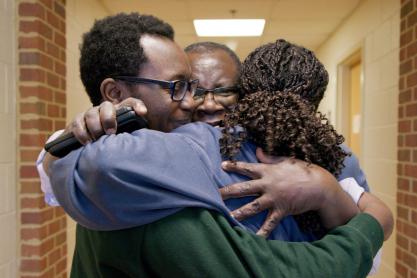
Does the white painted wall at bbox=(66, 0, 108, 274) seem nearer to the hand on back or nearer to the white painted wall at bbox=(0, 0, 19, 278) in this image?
the white painted wall at bbox=(0, 0, 19, 278)

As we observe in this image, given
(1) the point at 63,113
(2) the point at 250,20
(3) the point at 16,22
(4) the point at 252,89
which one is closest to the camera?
(4) the point at 252,89

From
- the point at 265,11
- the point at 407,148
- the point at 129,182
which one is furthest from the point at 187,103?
the point at 265,11

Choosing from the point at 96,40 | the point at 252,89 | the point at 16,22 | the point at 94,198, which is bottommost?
the point at 94,198

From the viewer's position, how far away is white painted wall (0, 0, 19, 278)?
198cm

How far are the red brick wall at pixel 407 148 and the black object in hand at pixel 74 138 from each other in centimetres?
201

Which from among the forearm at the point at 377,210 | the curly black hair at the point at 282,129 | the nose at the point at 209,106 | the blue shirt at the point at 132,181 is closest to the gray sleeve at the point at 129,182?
the blue shirt at the point at 132,181

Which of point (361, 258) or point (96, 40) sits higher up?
point (96, 40)

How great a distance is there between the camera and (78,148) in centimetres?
65

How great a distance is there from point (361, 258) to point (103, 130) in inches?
18.4

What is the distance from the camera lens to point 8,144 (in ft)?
6.63

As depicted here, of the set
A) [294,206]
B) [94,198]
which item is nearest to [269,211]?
[294,206]

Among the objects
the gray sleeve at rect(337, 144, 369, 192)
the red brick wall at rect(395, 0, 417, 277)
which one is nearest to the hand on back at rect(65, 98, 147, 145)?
the gray sleeve at rect(337, 144, 369, 192)

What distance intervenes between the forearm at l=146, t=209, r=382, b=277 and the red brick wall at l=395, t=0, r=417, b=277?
71.8 inches

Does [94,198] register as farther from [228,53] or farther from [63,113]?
[63,113]
